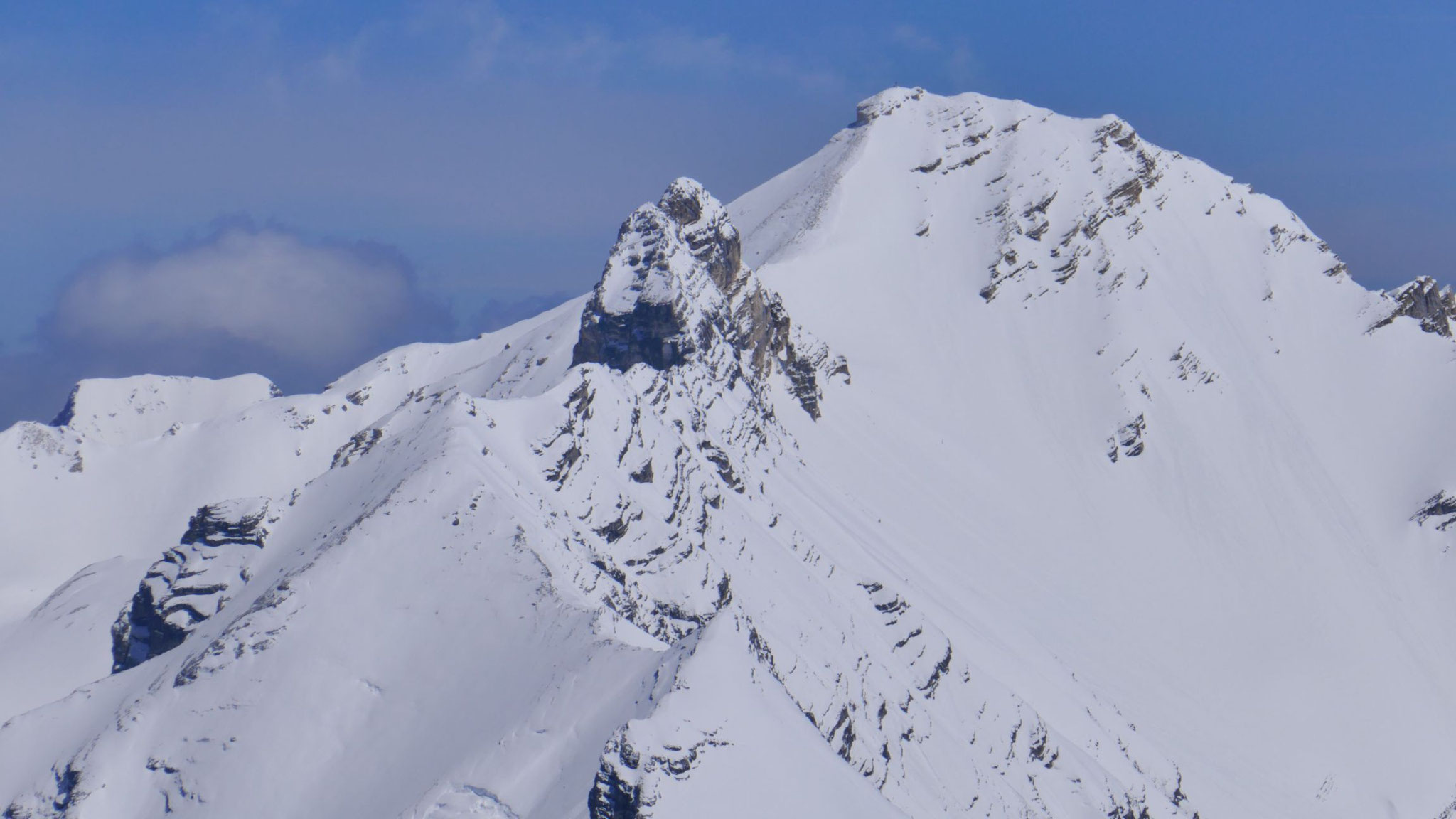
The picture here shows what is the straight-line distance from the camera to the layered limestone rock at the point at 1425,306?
170000mm

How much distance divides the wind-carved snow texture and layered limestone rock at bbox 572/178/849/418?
3104cm

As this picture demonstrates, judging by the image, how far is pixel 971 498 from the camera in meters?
133

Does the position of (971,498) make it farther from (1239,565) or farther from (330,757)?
(330,757)

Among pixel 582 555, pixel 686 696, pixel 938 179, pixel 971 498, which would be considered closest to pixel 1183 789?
pixel 971 498

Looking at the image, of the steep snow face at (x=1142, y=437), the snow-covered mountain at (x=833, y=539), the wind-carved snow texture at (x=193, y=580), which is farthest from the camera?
the steep snow face at (x=1142, y=437)

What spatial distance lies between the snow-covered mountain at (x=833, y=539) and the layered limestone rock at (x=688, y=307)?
0.40 metres

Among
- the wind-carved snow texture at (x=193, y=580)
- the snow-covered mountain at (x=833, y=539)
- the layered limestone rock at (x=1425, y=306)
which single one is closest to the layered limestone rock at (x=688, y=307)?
the snow-covered mountain at (x=833, y=539)

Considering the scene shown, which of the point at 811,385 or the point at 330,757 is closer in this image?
the point at 330,757

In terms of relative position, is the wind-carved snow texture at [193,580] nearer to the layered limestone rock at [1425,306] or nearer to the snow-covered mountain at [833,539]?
the snow-covered mountain at [833,539]

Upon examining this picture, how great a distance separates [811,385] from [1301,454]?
196 ft

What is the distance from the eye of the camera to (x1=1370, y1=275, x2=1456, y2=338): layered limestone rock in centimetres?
17000

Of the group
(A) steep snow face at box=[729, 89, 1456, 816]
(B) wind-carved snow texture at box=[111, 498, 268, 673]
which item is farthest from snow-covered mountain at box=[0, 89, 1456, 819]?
(A) steep snow face at box=[729, 89, 1456, 816]

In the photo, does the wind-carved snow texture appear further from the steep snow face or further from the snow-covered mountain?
the steep snow face

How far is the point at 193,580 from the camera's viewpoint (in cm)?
7731
